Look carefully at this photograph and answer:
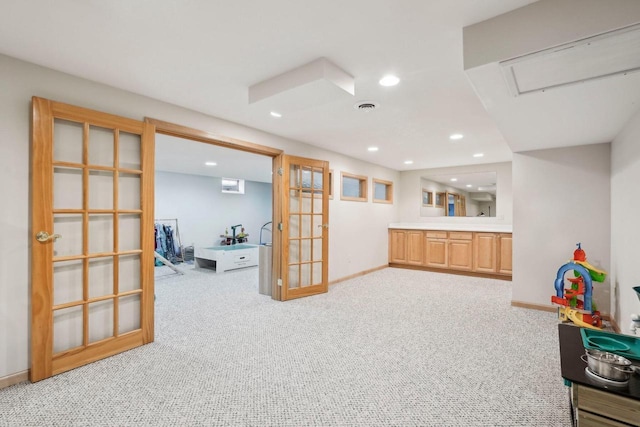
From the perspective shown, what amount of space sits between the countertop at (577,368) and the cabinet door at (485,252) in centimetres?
401

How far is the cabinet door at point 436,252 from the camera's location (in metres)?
6.07

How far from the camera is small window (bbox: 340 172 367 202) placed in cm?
550

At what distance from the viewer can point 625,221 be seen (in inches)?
110

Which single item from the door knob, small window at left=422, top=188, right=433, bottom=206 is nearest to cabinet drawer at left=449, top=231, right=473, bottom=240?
small window at left=422, top=188, right=433, bottom=206

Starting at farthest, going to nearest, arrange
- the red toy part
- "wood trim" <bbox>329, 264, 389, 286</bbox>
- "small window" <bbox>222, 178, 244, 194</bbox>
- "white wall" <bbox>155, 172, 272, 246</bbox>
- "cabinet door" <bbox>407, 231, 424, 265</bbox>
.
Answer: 1. "small window" <bbox>222, 178, 244, 194</bbox>
2. "white wall" <bbox>155, 172, 272, 246</bbox>
3. "cabinet door" <bbox>407, 231, 424, 265</bbox>
4. "wood trim" <bbox>329, 264, 389, 286</bbox>
5. the red toy part

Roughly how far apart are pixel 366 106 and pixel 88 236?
267cm

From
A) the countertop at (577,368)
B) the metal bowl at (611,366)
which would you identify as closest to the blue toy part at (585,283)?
the countertop at (577,368)

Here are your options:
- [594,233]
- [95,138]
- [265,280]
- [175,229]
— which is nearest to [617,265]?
[594,233]

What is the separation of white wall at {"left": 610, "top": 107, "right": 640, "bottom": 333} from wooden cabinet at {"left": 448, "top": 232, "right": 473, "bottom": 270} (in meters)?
2.44

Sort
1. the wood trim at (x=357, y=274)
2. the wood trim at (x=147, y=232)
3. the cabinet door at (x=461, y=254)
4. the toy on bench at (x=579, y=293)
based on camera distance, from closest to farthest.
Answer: the wood trim at (x=147, y=232), the toy on bench at (x=579, y=293), the wood trim at (x=357, y=274), the cabinet door at (x=461, y=254)

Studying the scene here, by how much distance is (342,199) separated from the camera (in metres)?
5.34

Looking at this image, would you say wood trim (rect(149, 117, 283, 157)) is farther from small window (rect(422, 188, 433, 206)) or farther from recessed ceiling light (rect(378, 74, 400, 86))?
small window (rect(422, 188, 433, 206))

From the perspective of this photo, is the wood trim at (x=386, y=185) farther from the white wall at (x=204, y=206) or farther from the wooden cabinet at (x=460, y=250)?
the white wall at (x=204, y=206)

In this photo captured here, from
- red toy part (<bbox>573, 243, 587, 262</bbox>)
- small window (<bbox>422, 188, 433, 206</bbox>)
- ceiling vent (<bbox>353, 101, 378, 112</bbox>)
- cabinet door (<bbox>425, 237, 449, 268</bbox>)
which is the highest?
ceiling vent (<bbox>353, 101, 378, 112</bbox>)
